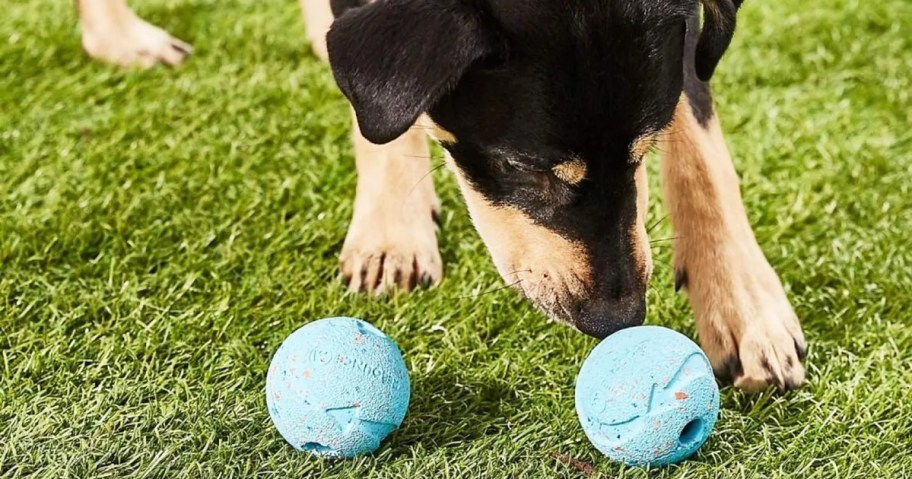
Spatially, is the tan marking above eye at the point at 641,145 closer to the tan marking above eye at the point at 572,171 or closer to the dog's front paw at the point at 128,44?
the tan marking above eye at the point at 572,171

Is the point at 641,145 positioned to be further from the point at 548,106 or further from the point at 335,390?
the point at 335,390

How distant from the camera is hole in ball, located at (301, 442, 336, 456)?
2057 mm

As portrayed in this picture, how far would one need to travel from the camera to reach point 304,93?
367 cm

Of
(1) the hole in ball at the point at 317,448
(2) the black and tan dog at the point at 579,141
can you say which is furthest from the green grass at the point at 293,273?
(2) the black and tan dog at the point at 579,141

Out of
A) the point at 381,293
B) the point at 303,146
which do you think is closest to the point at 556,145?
the point at 381,293

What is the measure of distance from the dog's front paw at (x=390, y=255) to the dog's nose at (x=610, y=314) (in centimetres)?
60

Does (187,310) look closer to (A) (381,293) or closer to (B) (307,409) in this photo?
(A) (381,293)

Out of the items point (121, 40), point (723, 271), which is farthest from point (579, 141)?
point (121, 40)

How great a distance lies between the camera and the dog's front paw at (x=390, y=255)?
2.73 meters

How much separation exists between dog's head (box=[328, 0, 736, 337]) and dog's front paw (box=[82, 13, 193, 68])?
185 cm

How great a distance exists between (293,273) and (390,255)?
235 millimetres

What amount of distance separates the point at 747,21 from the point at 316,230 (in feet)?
6.73

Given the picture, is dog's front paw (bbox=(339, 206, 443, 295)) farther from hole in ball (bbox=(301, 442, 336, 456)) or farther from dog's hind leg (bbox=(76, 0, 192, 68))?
dog's hind leg (bbox=(76, 0, 192, 68))

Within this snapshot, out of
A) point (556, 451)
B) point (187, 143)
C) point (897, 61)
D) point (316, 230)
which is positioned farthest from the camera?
point (897, 61)
